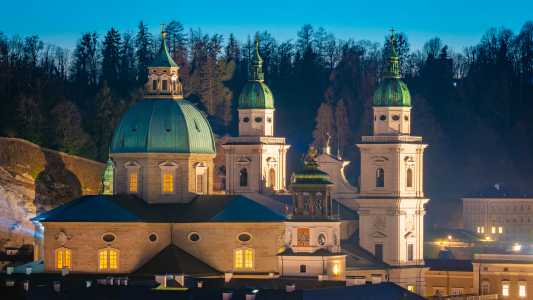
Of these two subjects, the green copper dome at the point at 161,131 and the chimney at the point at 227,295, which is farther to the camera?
the green copper dome at the point at 161,131

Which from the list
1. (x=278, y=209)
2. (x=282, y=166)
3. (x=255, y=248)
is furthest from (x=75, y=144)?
(x=255, y=248)

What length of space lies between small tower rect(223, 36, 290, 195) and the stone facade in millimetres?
17500

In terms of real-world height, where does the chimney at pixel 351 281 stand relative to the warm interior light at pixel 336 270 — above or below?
below

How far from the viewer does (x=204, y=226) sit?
92125 mm

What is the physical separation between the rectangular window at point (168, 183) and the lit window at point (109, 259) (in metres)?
7.39

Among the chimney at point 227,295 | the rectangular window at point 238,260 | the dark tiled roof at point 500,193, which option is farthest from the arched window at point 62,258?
the dark tiled roof at point 500,193

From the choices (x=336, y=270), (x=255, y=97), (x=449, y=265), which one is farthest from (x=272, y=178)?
(x=336, y=270)

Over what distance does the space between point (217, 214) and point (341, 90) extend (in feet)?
240

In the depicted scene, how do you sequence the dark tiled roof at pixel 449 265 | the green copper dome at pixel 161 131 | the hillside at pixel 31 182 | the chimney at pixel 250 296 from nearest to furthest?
the chimney at pixel 250 296
the green copper dome at pixel 161 131
the dark tiled roof at pixel 449 265
the hillside at pixel 31 182

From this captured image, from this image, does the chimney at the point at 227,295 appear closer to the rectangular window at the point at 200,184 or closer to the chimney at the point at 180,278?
the chimney at the point at 180,278

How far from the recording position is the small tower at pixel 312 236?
273 feet

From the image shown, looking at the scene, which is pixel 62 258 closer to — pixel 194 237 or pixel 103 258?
pixel 103 258

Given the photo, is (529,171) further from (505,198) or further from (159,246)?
(159,246)

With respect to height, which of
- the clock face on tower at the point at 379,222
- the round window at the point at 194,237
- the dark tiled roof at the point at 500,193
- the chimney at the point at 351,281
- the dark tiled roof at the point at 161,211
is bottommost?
the chimney at the point at 351,281
